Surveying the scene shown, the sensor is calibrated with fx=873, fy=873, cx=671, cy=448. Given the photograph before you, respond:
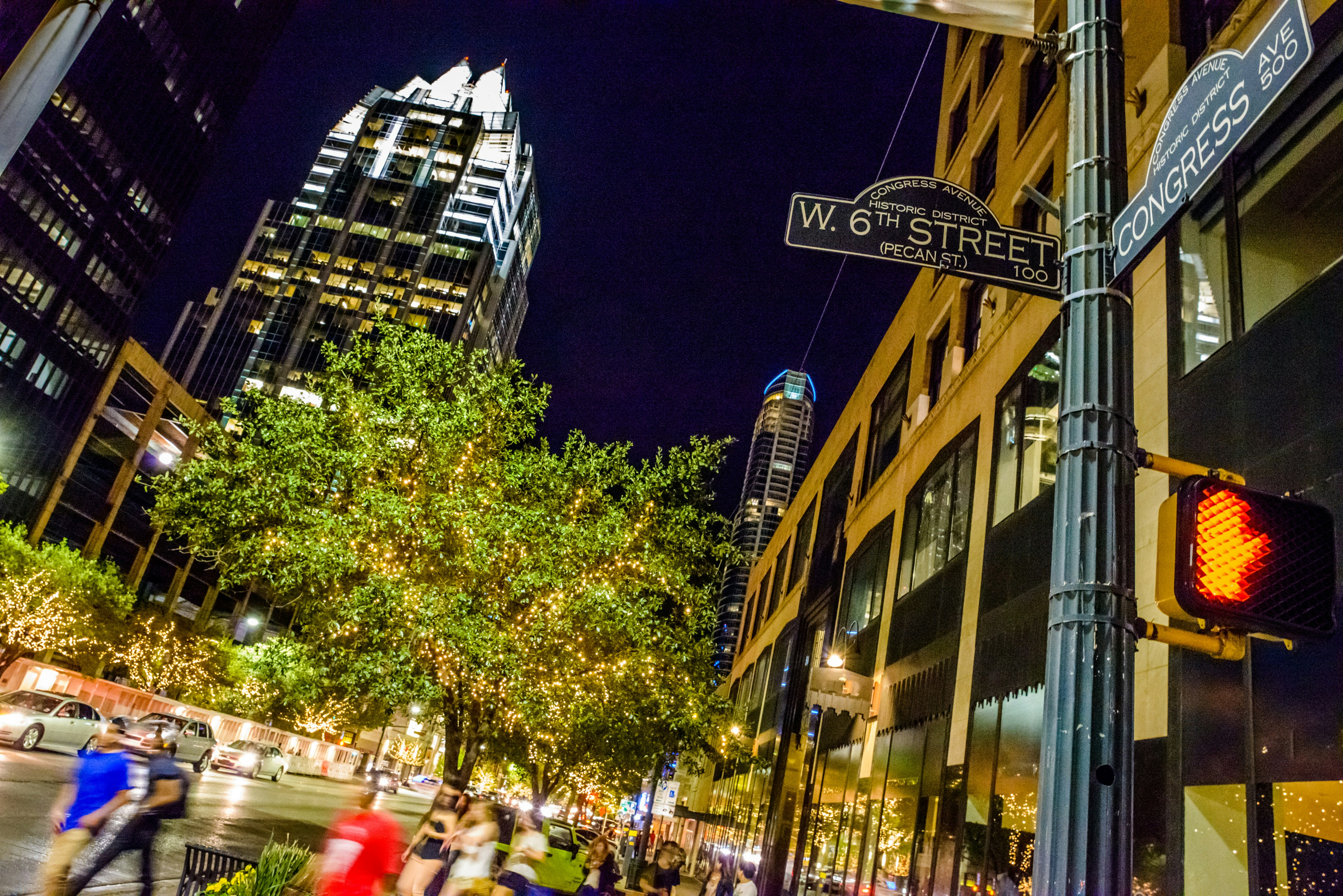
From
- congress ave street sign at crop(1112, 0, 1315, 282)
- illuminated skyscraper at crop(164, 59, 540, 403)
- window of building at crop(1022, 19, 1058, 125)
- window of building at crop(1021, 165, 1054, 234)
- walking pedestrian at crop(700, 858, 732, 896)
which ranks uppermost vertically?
illuminated skyscraper at crop(164, 59, 540, 403)

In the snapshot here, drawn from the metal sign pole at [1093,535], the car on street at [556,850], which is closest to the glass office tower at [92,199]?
the car on street at [556,850]

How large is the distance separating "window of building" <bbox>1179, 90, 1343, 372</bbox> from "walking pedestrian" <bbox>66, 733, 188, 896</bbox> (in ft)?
32.8

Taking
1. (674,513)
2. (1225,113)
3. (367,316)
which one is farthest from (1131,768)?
(367,316)

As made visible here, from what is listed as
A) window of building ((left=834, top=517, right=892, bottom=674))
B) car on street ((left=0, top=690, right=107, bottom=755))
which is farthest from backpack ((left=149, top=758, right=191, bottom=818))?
car on street ((left=0, top=690, right=107, bottom=755))

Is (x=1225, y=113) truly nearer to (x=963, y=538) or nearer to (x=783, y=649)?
(x=963, y=538)

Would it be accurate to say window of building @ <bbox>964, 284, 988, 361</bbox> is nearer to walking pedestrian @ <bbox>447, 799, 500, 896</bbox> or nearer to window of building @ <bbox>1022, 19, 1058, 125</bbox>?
window of building @ <bbox>1022, 19, 1058, 125</bbox>

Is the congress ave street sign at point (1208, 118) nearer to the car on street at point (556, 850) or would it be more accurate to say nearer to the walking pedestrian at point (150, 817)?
the walking pedestrian at point (150, 817)

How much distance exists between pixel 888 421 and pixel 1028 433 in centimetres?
1010

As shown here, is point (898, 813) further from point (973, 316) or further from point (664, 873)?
point (973, 316)

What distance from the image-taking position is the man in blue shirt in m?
6.74

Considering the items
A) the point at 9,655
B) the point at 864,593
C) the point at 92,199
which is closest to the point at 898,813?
the point at 864,593

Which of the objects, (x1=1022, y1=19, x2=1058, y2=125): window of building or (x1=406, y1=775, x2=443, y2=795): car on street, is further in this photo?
(x1=406, y1=775, x2=443, y2=795): car on street

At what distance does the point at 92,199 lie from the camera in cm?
6719

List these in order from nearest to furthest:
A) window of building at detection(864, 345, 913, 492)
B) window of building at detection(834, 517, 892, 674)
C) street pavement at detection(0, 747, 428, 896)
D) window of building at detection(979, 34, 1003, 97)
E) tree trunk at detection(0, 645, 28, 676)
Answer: street pavement at detection(0, 747, 428, 896) < window of building at detection(834, 517, 892, 674) < window of building at detection(979, 34, 1003, 97) < window of building at detection(864, 345, 913, 492) < tree trunk at detection(0, 645, 28, 676)
